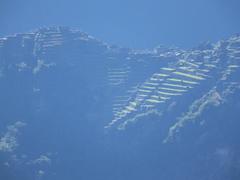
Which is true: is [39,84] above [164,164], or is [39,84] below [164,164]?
above

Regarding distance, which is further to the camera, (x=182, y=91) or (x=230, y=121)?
(x=182, y=91)

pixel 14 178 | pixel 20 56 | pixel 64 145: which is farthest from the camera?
pixel 20 56

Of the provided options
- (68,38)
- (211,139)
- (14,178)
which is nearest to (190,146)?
(211,139)

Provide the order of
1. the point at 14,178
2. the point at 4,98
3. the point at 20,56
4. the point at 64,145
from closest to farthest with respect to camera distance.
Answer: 1. the point at 14,178
2. the point at 64,145
3. the point at 4,98
4. the point at 20,56

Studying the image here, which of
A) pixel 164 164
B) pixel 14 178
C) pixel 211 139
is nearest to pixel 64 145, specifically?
pixel 14 178

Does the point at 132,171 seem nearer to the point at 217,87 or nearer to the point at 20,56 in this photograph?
the point at 217,87

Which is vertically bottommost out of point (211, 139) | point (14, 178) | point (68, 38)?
point (14, 178)
